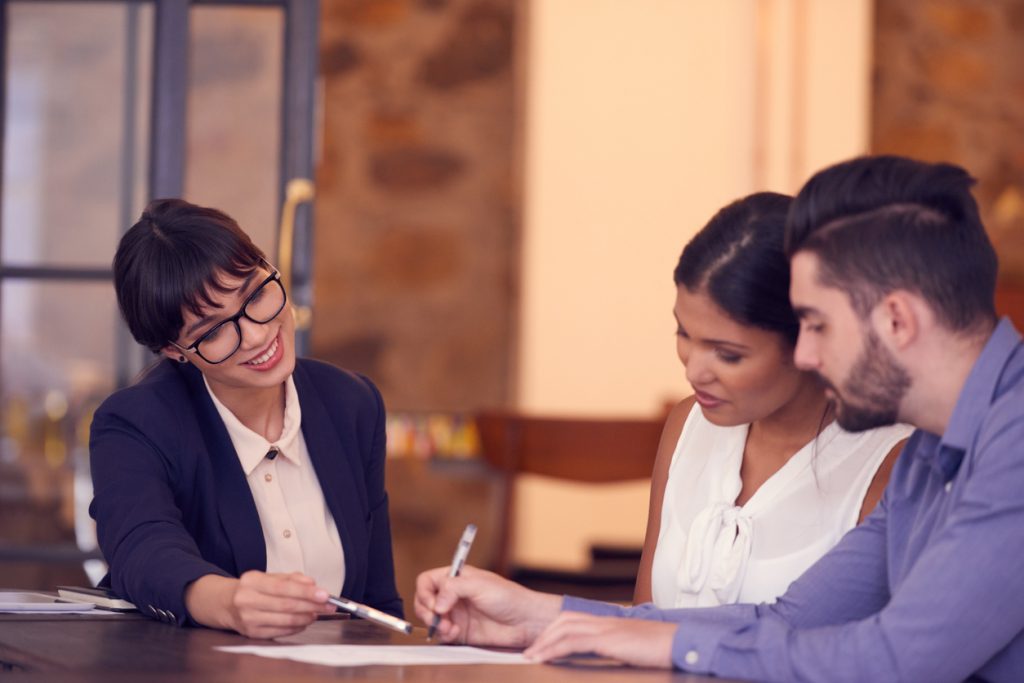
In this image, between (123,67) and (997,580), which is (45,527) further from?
(997,580)

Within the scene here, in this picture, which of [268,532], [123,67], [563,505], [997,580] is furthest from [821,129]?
[997,580]

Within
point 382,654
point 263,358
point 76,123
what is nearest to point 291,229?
point 76,123

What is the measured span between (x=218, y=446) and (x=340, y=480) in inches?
9.2

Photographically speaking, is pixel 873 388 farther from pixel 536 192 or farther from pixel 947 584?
pixel 536 192

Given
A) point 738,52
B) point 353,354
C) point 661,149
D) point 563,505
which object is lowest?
point 563,505

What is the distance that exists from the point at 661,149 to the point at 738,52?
1.87 ft

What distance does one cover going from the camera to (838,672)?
59.2 inches

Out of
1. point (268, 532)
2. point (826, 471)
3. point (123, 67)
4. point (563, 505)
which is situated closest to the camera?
point (826, 471)

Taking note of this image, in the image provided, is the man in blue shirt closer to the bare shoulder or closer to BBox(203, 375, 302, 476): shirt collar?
the bare shoulder

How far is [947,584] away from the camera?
1471 millimetres

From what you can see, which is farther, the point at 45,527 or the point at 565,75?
the point at 565,75

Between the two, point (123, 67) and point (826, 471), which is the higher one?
point (123, 67)

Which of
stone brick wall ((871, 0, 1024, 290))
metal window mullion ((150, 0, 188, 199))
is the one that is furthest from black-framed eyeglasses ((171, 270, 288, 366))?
stone brick wall ((871, 0, 1024, 290))

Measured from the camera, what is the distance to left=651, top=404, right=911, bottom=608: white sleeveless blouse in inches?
78.4
